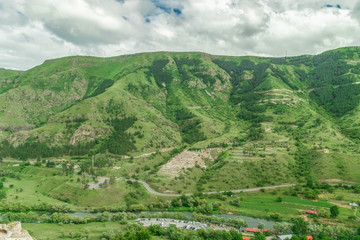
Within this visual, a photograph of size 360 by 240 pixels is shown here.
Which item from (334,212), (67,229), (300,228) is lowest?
(67,229)

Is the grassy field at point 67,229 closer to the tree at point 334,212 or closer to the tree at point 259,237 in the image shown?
the tree at point 259,237

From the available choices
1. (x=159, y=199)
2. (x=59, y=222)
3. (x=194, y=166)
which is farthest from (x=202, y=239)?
(x=194, y=166)

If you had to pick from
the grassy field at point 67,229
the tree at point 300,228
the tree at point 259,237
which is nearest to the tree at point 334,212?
the tree at point 300,228

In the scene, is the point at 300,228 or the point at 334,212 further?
the point at 334,212

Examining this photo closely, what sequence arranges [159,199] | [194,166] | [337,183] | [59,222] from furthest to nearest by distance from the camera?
[194,166] → [337,183] → [159,199] → [59,222]

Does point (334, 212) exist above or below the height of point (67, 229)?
above

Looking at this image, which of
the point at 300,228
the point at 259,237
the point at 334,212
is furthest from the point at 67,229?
the point at 334,212

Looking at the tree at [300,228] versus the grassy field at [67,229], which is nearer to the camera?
the grassy field at [67,229]

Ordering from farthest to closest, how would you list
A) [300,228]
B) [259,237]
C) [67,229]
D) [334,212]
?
[334,212] < [67,229] < [300,228] < [259,237]

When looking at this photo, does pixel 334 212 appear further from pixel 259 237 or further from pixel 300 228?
pixel 259 237

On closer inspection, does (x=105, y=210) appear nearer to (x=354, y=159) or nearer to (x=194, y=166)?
(x=194, y=166)

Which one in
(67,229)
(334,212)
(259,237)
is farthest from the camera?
(334,212)
